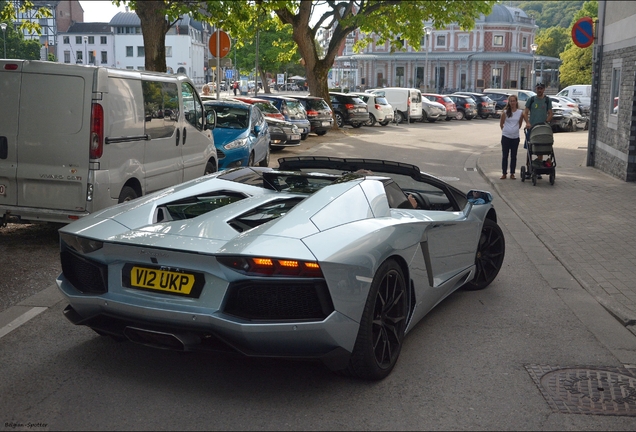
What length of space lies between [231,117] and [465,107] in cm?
3649

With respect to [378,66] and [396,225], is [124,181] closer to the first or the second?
[396,225]

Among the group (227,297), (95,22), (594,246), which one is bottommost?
(594,246)

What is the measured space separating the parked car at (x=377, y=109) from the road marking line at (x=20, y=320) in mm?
34849

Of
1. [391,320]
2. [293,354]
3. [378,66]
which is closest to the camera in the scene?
[293,354]

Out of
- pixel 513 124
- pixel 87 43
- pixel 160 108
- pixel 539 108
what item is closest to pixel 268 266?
pixel 160 108

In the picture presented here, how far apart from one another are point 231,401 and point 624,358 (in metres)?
2.77

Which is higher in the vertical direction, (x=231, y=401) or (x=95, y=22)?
(x=95, y=22)

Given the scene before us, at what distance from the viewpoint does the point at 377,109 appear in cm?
4081

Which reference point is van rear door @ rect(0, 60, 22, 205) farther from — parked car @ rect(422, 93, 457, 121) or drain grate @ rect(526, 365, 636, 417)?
parked car @ rect(422, 93, 457, 121)

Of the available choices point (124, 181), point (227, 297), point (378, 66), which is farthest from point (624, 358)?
point (378, 66)

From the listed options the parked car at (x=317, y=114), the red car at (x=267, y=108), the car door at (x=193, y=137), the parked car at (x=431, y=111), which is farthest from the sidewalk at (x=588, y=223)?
the parked car at (x=431, y=111)

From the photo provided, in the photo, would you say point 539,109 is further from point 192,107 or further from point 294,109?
point 294,109

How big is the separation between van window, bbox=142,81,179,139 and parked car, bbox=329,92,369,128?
27.0 meters

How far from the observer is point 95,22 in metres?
129
